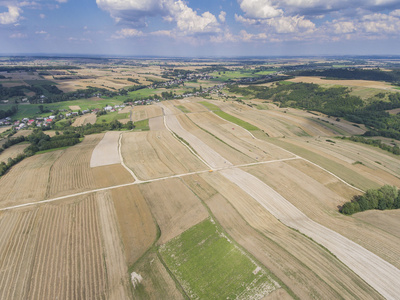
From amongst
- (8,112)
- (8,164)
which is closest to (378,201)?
(8,164)

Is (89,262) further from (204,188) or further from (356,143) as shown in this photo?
(356,143)

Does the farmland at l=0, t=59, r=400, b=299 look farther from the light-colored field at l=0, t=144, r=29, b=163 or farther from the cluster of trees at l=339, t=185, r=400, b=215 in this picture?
the cluster of trees at l=339, t=185, r=400, b=215

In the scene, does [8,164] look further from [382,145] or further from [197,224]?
[382,145]

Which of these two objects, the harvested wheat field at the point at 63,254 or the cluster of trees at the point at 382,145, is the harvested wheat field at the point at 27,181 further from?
the cluster of trees at the point at 382,145

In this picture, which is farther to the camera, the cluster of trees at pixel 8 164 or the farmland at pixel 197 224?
the cluster of trees at pixel 8 164

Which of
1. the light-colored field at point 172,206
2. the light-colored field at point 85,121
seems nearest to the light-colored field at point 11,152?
the light-colored field at point 85,121

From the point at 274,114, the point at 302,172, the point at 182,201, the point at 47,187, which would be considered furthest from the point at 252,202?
the point at 274,114
